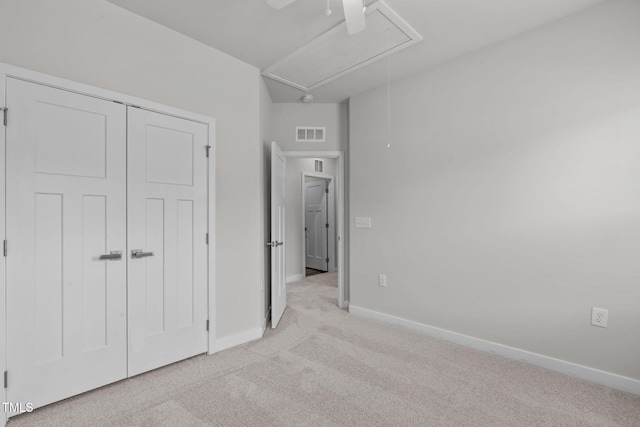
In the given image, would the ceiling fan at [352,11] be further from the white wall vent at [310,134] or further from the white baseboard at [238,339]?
the white baseboard at [238,339]

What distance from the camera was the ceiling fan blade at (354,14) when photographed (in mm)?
1475

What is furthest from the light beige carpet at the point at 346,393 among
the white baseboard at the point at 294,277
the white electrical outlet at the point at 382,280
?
the white baseboard at the point at 294,277

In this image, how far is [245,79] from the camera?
2727 millimetres

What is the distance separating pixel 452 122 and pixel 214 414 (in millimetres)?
3009

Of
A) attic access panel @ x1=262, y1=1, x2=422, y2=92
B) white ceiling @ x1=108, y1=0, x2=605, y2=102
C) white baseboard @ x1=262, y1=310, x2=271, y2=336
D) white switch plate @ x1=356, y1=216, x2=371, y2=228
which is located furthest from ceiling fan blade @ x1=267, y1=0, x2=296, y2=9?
white baseboard @ x1=262, y1=310, x2=271, y2=336

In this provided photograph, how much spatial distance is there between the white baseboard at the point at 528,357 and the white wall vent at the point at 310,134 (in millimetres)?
2343

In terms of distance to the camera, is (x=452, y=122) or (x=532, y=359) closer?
(x=532, y=359)

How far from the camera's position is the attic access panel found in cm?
209

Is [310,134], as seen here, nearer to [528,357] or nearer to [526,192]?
[526,192]

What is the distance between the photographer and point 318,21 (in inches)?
82.7

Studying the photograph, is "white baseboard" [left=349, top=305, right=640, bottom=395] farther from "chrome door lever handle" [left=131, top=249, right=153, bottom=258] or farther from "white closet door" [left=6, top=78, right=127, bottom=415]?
"white closet door" [left=6, top=78, right=127, bottom=415]

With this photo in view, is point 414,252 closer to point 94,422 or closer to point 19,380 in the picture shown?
point 94,422

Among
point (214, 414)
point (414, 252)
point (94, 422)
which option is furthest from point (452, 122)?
point (94, 422)

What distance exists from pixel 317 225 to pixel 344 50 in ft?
13.9
